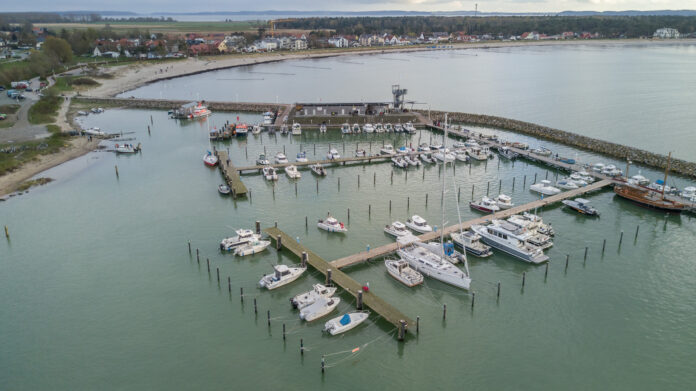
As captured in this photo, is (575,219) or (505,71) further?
(505,71)

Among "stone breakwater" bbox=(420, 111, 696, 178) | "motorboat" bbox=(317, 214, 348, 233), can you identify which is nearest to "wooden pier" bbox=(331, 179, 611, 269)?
"motorboat" bbox=(317, 214, 348, 233)

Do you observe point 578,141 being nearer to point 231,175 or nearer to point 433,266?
point 433,266

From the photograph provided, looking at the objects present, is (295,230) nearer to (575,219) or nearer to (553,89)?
(575,219)

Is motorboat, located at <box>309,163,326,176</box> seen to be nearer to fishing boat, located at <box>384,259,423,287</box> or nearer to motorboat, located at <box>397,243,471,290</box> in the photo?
motorboat, located at <box>397,243,471,290</box>

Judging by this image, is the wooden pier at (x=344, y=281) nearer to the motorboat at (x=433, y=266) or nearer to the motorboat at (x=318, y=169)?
the motorboat at (x=433, y=266)

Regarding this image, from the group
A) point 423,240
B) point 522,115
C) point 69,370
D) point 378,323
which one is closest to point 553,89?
point 522,115
